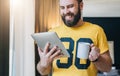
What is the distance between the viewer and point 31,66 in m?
3.39

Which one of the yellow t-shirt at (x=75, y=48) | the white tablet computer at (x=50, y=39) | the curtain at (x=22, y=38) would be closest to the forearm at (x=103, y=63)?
the yellow t-shirt at (x=75, y=48)

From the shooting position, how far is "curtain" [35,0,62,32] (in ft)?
11.8

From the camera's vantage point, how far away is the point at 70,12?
150 cm

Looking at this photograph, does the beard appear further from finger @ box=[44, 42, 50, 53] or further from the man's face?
finger @ box=[44, 42, 50, 53]

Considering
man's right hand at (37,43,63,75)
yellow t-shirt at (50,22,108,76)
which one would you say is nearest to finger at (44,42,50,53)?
man's right hand at (37,43,63,75)

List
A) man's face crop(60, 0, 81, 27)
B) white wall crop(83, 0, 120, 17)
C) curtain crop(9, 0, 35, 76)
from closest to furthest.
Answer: man's face crop(60, 0, 81, 27) < curtain crop(9, 0, 35, 76) < white wall crop(83, 0, 120, 17)

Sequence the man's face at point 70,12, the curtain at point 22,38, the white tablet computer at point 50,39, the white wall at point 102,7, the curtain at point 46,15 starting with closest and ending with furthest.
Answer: the white tablet computer at point 50,39 < the man's face at point 70,12 < the curtain at point 22,38 < the curtain at point 46,15 < the white wall at point 102,7

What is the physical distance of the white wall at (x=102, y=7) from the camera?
5.46 metres

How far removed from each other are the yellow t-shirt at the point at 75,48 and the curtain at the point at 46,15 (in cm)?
204

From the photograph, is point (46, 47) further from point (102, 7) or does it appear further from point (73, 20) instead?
point (102, 7)

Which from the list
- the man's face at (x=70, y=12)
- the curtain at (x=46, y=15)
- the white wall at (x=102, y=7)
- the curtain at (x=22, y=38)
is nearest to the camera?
the man's face at (x=70, y=12)

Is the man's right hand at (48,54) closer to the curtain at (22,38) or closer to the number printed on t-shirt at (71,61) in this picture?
the number printed on t-shirt at (71,61)

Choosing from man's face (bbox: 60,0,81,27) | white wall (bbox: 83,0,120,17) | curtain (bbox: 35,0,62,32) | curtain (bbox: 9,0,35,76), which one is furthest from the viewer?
white wall (bbox: 83,0,120,17)

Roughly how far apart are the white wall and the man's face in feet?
12.8
